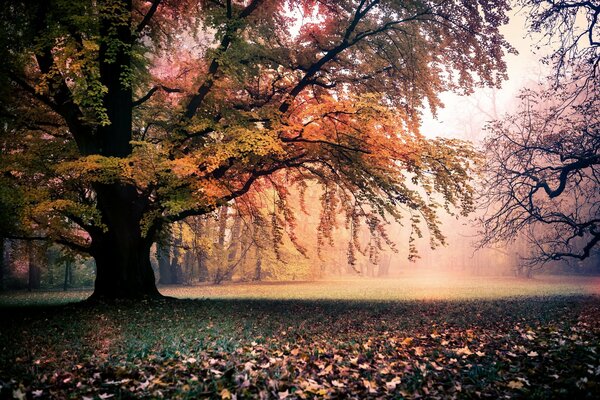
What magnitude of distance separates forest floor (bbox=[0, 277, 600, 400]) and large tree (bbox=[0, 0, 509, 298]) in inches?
111

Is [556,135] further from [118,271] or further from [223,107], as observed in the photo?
[118,271]

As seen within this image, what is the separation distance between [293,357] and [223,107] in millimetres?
8022

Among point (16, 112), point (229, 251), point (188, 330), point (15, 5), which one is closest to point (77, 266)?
point (229, 251)

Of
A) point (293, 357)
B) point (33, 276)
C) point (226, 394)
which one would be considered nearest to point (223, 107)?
point (293, 357)

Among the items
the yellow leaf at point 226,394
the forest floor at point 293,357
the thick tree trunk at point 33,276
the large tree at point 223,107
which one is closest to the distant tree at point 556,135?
the large tree at point 223,107

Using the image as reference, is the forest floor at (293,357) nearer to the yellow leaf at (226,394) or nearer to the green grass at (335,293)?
the yellow leaf at (226,394)

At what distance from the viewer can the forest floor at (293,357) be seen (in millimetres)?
3910

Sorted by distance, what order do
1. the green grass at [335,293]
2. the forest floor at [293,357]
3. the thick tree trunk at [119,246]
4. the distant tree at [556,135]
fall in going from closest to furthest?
1. the forest floor at [293,357]
2. the distant tree at [556,135]
3. the thick tree trunk at [119,246]
4. the green grass at [335,293]

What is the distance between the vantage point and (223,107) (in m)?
11.5

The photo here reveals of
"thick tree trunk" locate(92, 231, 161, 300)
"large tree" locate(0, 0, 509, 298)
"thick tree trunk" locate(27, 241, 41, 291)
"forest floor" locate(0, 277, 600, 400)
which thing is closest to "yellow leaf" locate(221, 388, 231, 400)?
"forest floor" locate(0, 277, 600, 400)

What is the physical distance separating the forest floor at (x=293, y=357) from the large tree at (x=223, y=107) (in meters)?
2.81

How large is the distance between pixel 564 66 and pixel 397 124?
392cm

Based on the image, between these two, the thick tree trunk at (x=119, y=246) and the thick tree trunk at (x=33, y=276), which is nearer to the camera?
the thick tree trunk at (x=119, y=246)

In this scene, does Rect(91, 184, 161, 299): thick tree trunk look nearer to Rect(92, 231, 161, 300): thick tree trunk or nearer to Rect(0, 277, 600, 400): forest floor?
Rect(92, 231, 161, 300): thick tree trunk
